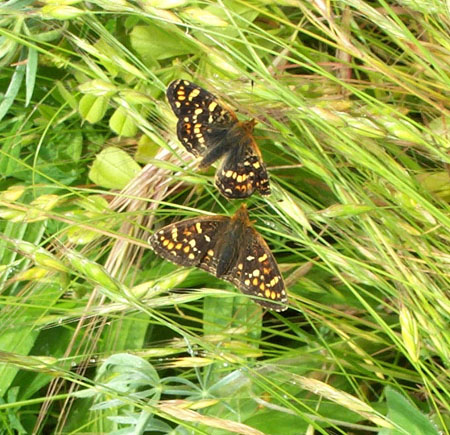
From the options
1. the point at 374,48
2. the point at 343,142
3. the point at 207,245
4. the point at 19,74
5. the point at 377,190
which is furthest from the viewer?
the point at 374,48

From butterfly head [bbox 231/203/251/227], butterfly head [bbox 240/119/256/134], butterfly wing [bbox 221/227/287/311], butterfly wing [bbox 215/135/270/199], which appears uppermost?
butterfly head [bbox 240/119/256/134]

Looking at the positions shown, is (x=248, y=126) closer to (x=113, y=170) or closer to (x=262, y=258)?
(x=262, y=258)

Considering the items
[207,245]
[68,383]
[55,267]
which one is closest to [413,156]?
[207,245]

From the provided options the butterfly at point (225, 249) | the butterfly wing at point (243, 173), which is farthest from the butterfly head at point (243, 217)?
the butterfly wing at point (243, 173)

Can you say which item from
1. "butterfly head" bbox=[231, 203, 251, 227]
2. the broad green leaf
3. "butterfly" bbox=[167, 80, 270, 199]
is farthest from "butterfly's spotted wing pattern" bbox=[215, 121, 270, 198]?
the broad green leaf

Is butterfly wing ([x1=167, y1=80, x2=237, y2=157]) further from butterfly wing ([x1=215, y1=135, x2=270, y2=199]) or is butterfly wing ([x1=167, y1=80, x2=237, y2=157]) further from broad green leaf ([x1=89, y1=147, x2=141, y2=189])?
broad green leaf ([x1=89, y1=147, x2=141, y2=189])

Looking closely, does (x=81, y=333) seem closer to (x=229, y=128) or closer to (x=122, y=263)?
(x=122, y=263)

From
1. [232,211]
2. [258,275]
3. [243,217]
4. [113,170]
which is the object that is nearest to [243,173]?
[243,217]
